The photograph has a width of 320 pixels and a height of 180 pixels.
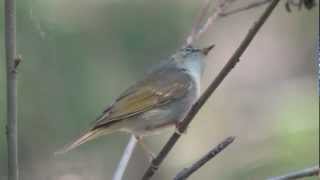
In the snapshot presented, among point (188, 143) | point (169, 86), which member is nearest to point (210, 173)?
point (188, 143)

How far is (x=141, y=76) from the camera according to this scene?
330 cm

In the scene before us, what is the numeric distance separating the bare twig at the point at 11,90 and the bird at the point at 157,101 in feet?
1.96

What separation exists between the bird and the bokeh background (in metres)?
0.14

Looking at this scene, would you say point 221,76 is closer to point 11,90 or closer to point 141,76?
point 11,90

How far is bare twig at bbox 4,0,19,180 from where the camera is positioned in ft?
3.95

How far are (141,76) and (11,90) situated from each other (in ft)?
6.84

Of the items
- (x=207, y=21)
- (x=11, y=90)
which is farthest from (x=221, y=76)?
(x=207, y=21)

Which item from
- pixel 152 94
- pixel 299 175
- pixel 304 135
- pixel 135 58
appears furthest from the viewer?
pixel 135 58

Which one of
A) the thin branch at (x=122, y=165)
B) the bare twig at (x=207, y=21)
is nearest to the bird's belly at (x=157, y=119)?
the bare twig at (x=207, y=21)

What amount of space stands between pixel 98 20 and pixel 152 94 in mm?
1244

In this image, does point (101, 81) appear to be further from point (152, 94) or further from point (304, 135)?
point (304, 135)

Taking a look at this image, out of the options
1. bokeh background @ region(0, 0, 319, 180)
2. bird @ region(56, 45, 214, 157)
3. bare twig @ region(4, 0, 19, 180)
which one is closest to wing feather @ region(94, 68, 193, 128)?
bird @ region(56, 45, 214, 157)

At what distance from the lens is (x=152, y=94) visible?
2.32m

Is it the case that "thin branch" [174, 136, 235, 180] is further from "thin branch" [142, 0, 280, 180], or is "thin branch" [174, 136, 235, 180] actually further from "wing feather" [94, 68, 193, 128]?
"wing feather" [94, 68, 193, 128]
